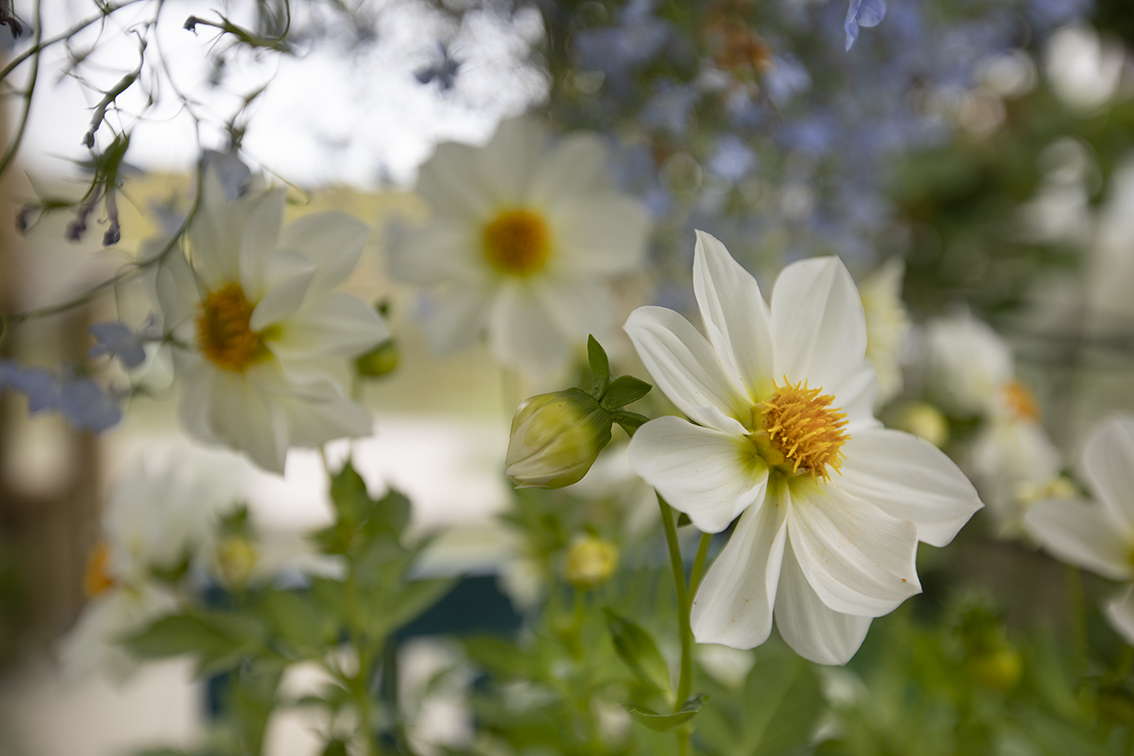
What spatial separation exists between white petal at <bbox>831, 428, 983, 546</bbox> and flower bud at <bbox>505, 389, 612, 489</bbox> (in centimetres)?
7

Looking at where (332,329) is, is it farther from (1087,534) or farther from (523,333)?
(1087,534)

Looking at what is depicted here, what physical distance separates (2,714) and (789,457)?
4.88ft

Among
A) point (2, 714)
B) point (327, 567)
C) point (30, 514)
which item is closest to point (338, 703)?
point (327, 567)

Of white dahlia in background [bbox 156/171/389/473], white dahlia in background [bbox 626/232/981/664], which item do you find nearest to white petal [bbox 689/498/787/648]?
white dahlia in background [bbox 626/232/981/664]

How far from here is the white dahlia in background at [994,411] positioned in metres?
0.39

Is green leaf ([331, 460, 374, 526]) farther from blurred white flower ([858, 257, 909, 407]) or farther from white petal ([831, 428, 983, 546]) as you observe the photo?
blurred white flower ([858, 257, 909, 407])

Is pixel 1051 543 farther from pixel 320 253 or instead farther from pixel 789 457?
pixel 320 253

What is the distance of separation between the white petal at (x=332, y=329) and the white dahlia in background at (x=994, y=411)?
1.05ft

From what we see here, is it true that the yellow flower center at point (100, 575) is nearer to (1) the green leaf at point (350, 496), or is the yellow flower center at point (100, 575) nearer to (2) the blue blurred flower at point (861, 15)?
(1) the green leaf at point (350, 496)

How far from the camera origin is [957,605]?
0.33 m

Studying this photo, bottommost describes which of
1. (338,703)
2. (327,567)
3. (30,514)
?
(30,514)

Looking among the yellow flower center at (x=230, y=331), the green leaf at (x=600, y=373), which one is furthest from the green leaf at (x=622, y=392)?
the yellow flower center at (x=230, y=331)

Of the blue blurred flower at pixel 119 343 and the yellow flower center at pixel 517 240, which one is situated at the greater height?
the blue blurred flower at pixel 119 343

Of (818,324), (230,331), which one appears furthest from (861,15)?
(230,331)
